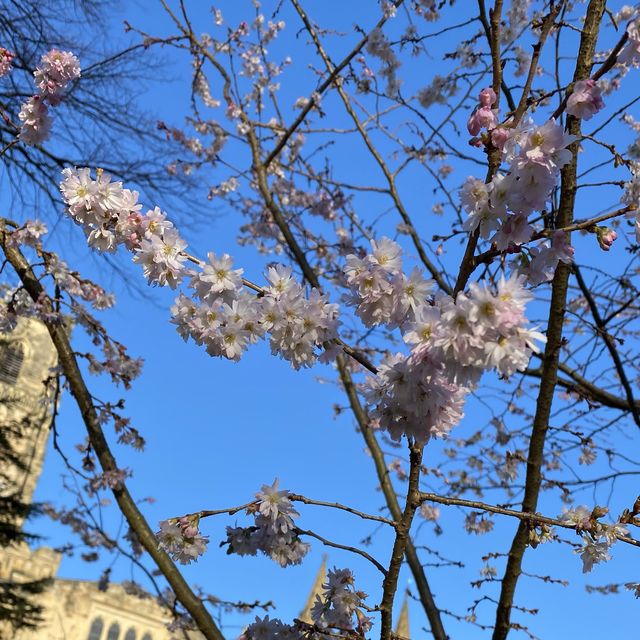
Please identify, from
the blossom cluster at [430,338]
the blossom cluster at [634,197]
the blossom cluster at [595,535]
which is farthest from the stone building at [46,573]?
the blossom cluster at [634,197]

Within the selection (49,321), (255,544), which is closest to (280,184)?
(49,321)

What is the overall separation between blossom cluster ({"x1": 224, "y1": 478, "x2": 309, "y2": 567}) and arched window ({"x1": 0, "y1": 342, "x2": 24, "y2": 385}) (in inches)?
930

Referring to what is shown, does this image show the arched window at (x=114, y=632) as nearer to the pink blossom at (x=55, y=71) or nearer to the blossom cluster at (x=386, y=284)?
the pink blossom at (x=55, y=71)

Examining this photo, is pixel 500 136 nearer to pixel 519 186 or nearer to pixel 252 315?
pixel 519 186

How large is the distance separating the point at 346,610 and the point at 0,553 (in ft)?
74.4

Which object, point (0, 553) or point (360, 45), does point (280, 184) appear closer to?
point (360, 45)

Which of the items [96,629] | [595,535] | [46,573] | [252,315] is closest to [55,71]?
[252,315]

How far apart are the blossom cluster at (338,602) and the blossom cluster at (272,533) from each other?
0.12 meters

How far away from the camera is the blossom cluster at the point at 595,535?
4.86 ft

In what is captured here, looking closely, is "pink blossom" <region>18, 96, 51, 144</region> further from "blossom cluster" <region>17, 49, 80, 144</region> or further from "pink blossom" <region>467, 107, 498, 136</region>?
"pink blossom" <region>467, 107, 498, 136</region>

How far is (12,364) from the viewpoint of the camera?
2353 cm

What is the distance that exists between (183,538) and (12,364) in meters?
24.3

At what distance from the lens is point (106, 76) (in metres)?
5.00

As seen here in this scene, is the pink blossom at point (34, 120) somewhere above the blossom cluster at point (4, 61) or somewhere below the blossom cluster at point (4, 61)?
below
